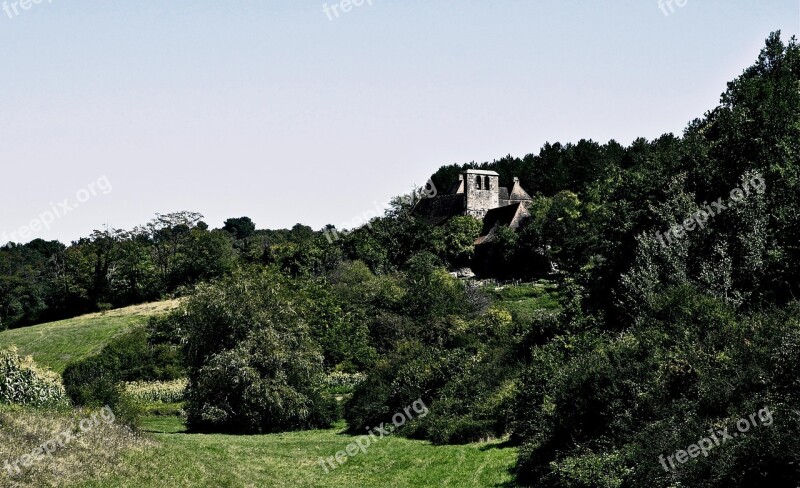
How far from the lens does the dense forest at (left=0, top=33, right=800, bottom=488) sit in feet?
57.4

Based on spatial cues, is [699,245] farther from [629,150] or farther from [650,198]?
[629,150]

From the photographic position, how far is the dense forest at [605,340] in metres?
17.5

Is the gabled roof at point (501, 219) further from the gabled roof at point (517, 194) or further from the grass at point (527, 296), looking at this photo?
the grass at point (527, 296)

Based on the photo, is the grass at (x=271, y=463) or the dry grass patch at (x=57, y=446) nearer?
the dry grass patch at (x=57, y=446)

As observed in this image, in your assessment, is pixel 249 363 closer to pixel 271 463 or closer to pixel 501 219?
pixel 271 463

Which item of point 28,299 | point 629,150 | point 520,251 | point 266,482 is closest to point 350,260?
point 520,251

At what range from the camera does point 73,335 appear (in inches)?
3194

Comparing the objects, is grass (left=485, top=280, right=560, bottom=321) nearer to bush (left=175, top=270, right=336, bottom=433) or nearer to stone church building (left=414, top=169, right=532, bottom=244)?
stone church building (left=414, top=169, right=532, bottom=244)

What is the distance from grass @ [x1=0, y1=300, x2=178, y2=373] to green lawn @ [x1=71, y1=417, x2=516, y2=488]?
4973 cm

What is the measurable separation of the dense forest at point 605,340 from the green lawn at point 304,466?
130cm

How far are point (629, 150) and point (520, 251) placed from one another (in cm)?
3237

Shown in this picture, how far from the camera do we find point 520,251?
8644 cm

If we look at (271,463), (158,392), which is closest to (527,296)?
(158,392)

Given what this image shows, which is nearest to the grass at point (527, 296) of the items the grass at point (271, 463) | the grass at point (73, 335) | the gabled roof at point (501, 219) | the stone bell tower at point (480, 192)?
the gabled roof at point (501, 219)
